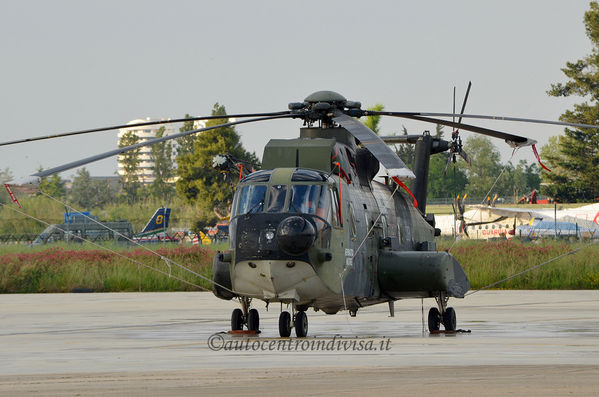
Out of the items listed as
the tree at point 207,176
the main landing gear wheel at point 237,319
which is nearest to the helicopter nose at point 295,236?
the main landing gear wheel at point 237,319

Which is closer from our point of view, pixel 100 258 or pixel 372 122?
pixel 100 258

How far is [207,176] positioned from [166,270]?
2119 inches

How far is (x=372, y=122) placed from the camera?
7494 cm

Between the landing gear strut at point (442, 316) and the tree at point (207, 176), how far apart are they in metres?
70.9

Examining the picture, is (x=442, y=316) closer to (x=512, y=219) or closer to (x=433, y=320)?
(x=433, y=320)

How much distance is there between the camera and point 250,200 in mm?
16938

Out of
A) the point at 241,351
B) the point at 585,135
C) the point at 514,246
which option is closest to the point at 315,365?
the point at 241,351

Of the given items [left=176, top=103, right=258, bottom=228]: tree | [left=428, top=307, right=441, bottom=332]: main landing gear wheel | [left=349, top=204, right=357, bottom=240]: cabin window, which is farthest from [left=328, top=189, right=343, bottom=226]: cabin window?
[left=176, top=103, right=258, bottom=228]: tree

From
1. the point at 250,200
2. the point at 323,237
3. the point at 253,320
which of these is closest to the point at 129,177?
the point at 253,320

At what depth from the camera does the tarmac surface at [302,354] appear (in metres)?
10.4

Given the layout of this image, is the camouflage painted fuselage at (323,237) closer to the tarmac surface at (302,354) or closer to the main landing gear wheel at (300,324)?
the main landing gear wheel at (300,324)

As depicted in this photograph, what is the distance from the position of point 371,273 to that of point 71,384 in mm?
9264

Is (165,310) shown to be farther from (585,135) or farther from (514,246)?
(585,135)

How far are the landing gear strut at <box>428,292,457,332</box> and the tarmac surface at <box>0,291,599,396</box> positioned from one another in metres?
0.44
